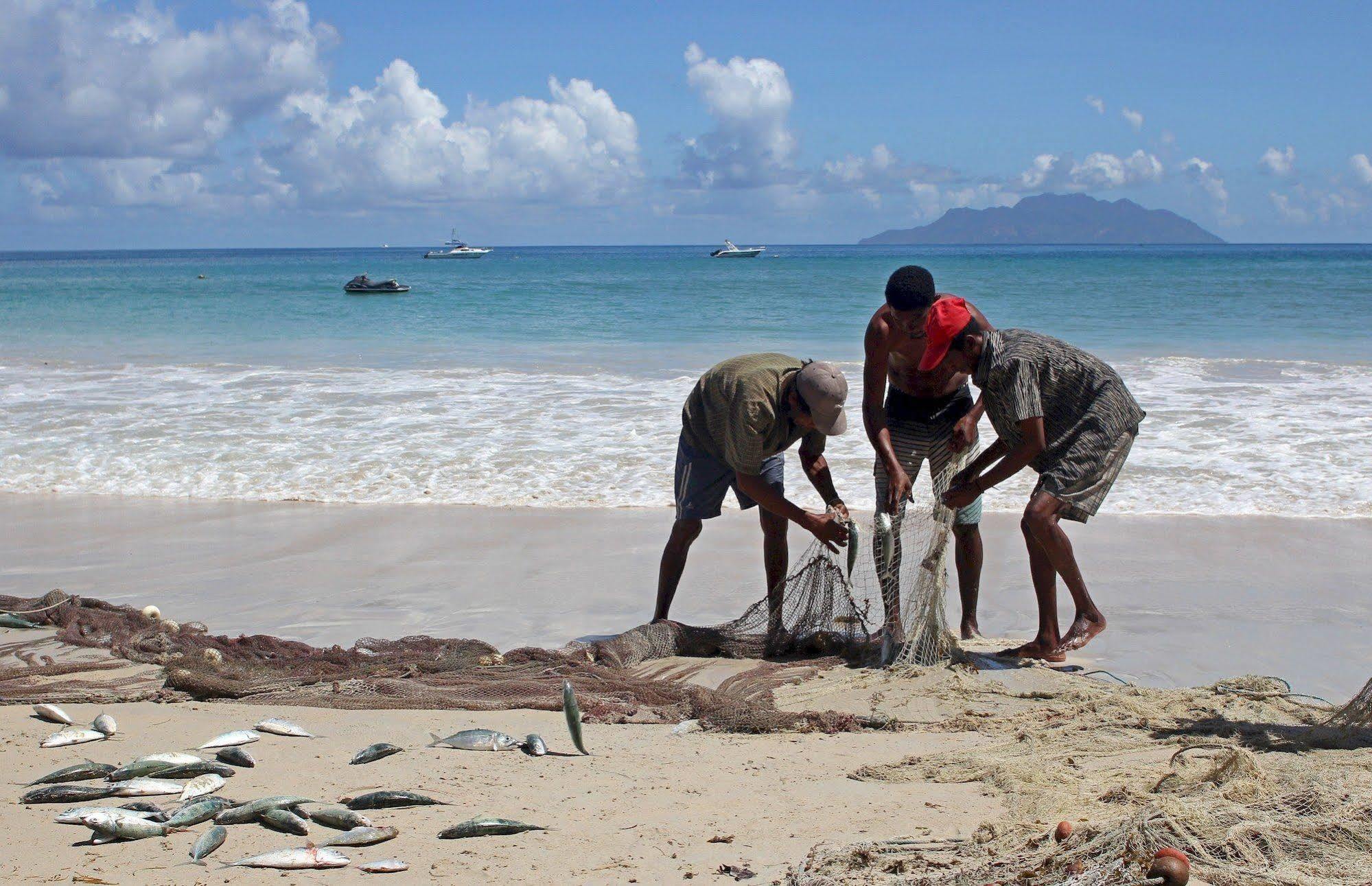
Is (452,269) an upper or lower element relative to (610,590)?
upper

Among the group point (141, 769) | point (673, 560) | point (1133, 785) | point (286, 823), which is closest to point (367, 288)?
point (673, 560)

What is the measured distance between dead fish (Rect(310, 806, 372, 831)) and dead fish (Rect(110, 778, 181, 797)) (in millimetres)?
517

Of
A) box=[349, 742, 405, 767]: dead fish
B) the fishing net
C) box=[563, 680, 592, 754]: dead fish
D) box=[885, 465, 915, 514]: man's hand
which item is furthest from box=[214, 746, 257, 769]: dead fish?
box=[885, 465, 915, 514]: man's hand

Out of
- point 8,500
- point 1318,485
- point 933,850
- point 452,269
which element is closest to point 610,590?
point 933,850

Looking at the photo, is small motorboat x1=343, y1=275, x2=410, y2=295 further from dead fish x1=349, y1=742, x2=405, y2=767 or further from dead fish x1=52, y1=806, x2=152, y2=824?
dead fish x1=52, y1=806, x2=152, y2=824

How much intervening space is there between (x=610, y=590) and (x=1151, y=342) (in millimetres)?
16354

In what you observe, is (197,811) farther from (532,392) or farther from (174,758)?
(532,392)

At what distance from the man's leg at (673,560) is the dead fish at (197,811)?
7.54 ft

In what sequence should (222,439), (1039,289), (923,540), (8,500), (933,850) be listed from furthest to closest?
(1039,289), (222,439), (8,500), (923,540), (933,850)

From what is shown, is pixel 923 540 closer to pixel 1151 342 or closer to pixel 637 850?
pixel 637 850

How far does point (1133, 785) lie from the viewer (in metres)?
3.21

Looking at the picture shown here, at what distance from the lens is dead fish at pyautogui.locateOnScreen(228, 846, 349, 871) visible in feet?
8.98

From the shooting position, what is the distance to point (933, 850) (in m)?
2.74

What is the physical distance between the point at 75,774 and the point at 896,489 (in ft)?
10.2
